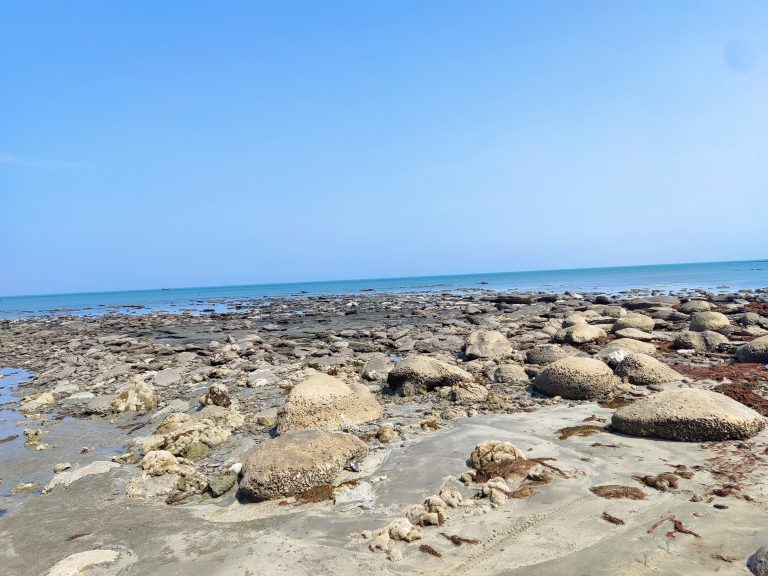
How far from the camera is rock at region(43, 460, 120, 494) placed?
645cm

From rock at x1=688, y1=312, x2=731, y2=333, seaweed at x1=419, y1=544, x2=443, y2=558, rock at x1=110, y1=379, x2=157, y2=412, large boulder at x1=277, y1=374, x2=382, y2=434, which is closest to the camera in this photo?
seaweed at x1=419, y1=544, x2=443, y2=558

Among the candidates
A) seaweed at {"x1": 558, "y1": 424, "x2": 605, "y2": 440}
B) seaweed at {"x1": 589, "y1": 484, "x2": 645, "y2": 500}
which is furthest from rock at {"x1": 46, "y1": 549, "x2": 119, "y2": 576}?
seaweed at {"x1": 558, "y1": 424, "x2": 605, "y2": 440}

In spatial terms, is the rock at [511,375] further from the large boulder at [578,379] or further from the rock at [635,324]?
the rock at [635,324]

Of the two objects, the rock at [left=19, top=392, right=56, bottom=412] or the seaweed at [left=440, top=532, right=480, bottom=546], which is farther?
the rock at [left=19, top=392, right=56, bottom=412]

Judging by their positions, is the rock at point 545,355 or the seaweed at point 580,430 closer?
the seaweed at point 580,430

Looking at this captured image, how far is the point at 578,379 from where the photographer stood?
9.09 metres

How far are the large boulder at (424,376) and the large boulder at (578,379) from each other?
1.64 m

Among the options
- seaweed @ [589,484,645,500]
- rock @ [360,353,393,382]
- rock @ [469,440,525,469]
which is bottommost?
rock @ [360,353,393,382]

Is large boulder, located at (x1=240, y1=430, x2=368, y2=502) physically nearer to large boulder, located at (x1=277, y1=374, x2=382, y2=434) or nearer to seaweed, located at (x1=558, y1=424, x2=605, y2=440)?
large boulder, located at (x1=277, y1=374, x2=382, y2=434)

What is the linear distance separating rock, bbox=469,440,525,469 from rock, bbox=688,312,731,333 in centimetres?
1356

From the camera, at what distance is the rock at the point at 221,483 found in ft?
19.2

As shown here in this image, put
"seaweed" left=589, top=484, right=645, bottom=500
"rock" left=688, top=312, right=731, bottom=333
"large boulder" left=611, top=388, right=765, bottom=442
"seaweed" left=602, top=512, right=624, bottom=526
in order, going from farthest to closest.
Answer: "rock" left=688, top=312, right=731, bottom=333 → "large boulder" left=611, top=388, right=765, bottom=442 → "seaweed" left=589, top=484, right=645, bottom=500 → "seaweed" left=602, top=512, right=624, bottom=526

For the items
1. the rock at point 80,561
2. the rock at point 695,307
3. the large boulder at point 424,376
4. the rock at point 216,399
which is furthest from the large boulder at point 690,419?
the rock at point 695,307

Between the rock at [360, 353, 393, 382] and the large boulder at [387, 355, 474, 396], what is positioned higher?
the large boulder at [387, 355, 474, 396]
